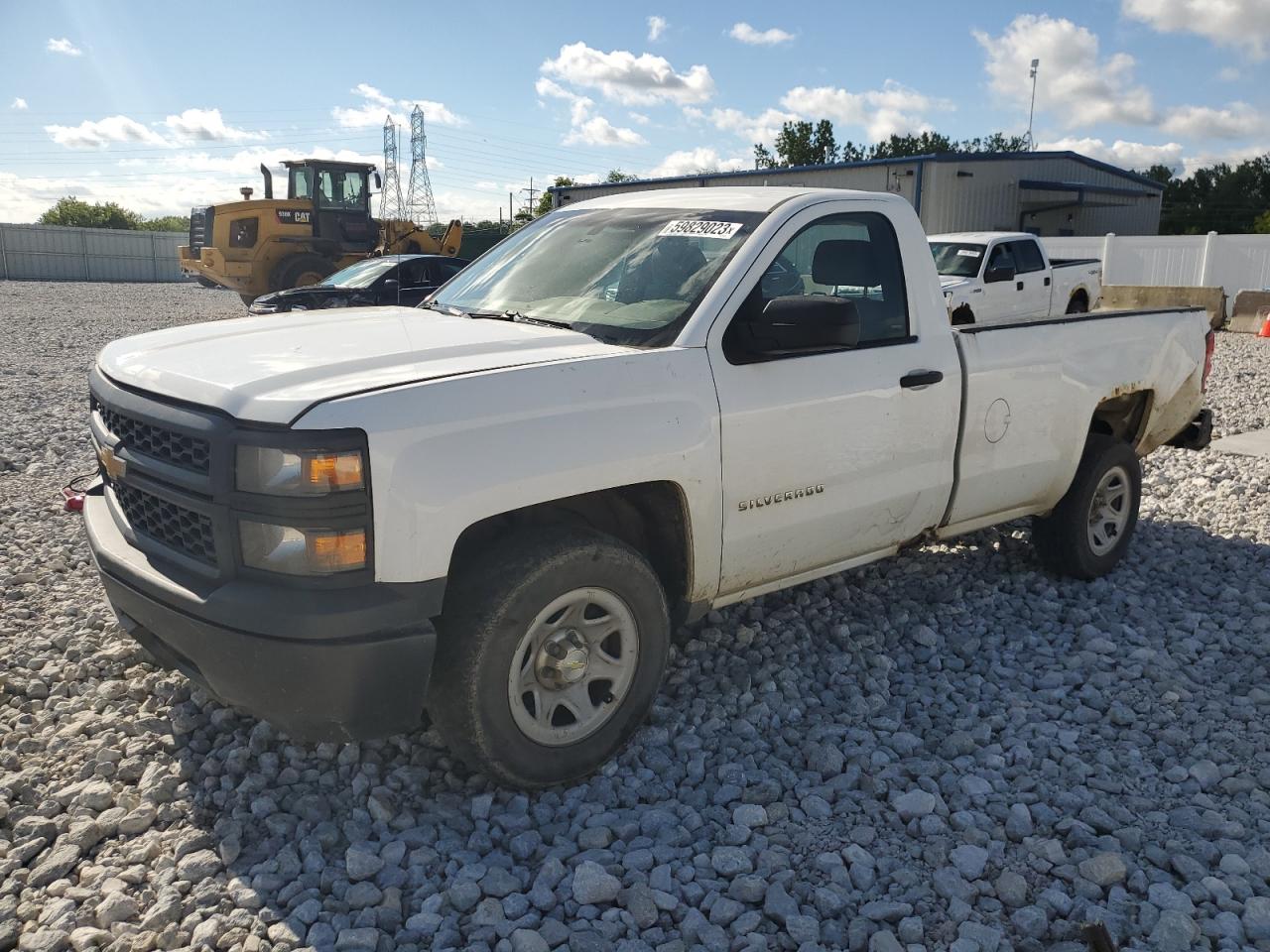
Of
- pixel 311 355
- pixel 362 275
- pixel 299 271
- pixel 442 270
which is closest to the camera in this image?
pixel 311 355

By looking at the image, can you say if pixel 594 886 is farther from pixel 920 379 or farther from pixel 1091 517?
pixel 1091 517

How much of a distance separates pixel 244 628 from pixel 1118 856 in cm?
261

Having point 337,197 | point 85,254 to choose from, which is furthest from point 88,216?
point 337,197

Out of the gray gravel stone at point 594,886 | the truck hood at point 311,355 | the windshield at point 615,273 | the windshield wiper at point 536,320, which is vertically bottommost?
the gray gravel stone at point 594,886

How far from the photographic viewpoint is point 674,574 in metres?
3.67

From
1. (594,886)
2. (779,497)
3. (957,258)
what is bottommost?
(594,886)

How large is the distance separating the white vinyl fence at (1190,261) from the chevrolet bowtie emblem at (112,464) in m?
23.0

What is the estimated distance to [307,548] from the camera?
2.80 m

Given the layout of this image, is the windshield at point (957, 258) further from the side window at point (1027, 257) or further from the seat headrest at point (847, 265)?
the seat headrest at point (847, 265)

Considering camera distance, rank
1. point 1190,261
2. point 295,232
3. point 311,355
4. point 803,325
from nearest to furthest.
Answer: point 311,355
point 803,325
point 295,232
point 1190,261

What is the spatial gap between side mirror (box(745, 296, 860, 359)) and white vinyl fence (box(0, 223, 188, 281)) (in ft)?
156

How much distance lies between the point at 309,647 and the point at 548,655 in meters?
0.83

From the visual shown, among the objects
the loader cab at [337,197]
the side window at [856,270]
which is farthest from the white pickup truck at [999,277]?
the loader cab at [337,197]

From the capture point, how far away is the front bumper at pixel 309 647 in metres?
2.77
